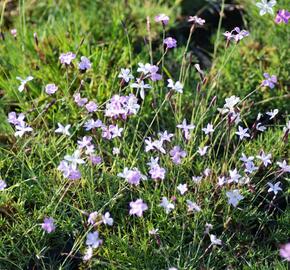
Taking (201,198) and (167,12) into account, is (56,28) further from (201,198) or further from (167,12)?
(201,198)

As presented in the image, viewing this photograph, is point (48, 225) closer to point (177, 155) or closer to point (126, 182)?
point (126, 182)

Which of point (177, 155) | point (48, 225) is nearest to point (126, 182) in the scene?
point (177, 155)

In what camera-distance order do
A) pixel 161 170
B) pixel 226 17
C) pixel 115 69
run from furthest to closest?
pixel 226 17 < pixel 115 69 < pixel 161 170

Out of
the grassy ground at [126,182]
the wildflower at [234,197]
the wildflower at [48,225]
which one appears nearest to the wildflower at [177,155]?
the grassy ground at [126,182]

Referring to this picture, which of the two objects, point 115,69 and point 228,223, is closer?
point 228,223

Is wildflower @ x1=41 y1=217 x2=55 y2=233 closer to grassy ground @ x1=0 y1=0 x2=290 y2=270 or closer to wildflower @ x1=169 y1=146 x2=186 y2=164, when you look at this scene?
grassy ground @ x1=0 y1=0 x2=290 y2=270

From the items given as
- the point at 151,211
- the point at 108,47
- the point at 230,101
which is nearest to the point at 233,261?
the point at 151,211

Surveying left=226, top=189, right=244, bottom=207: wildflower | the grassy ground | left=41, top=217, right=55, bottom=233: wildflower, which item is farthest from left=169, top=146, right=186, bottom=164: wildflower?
left=41, top=217, right=55, bottom=233: wildflower

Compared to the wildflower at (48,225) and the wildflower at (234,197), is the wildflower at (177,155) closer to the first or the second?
the wildflower at (234,197)
